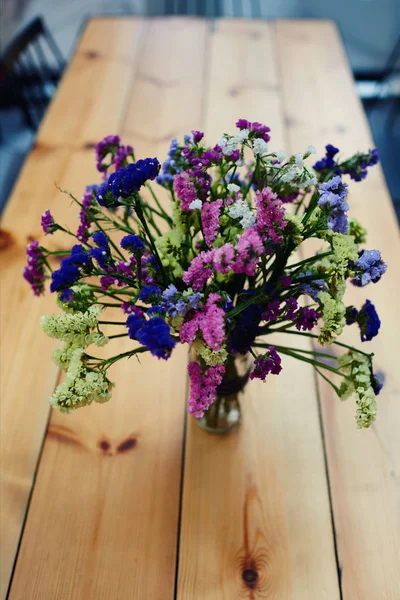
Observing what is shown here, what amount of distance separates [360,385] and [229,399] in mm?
261

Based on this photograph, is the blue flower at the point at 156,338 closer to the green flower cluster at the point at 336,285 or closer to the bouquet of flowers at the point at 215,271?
the bouquet of flowers at the point at 215,271

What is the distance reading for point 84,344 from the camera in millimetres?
632

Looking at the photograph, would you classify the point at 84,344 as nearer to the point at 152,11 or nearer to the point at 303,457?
the point at 303,457

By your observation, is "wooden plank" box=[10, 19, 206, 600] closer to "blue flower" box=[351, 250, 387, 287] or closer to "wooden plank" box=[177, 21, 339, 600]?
"wooden plank" box=[177, 21, 339, 600]

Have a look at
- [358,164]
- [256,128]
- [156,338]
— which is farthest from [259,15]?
[156,338]

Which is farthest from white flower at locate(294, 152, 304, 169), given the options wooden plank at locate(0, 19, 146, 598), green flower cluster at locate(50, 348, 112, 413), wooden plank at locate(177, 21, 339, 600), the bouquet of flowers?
wooden plank at locate(0, 19, 146, 598)

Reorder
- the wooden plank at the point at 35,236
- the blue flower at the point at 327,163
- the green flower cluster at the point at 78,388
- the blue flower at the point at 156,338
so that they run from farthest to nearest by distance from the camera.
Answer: the wooden plank at the point at 35,236 → the blue flower at the point at 327,163 → the green flower cluster at the point at 78,388 → the blue flower at the point at 156,338

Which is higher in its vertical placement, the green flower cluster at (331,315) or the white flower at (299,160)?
the white flower at (299,160)

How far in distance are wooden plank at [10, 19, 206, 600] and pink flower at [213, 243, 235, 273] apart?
0.45 m

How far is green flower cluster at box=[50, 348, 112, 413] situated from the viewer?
23.9 inches

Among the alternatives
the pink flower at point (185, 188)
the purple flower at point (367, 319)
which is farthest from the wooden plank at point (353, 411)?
the pink flower at point (185, 188)

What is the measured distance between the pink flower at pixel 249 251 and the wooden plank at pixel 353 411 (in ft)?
1.57

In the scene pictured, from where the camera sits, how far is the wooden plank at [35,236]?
869 millimetres

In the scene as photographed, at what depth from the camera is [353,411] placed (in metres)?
0.93
